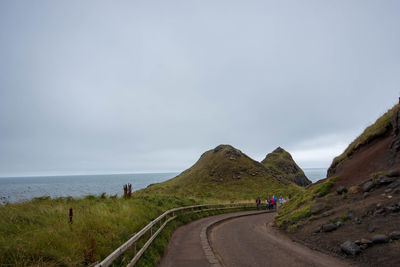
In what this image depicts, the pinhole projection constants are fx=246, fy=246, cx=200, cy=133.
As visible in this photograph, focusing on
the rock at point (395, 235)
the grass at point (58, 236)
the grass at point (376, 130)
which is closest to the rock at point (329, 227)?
the rock at point (395, 235)

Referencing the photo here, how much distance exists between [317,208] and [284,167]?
76572mm

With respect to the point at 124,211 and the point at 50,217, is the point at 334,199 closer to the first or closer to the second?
the point at 124,211

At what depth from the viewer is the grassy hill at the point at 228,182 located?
54331 mm

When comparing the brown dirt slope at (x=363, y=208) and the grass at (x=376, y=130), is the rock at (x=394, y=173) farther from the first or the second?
the grass at (x=376, y=130)

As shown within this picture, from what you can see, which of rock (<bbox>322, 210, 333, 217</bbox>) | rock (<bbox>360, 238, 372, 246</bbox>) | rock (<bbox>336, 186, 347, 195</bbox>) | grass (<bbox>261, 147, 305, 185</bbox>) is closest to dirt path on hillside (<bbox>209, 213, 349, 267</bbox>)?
rock (<bbox>360, 238, 372, 246</bbox>)

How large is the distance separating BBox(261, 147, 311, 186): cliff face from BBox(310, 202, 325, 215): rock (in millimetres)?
64807

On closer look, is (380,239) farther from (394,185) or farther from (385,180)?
(385,180)

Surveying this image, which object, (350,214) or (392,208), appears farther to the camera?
(350,214)

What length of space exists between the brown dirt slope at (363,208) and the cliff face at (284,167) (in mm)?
61904

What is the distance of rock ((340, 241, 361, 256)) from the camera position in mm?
8531

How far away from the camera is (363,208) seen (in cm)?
1116

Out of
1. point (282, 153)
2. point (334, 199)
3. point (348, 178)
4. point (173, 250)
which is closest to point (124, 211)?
point (173, 250)

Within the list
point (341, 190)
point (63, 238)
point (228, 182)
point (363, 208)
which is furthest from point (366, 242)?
point (228, 182)

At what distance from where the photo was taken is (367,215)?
34.6 feet
